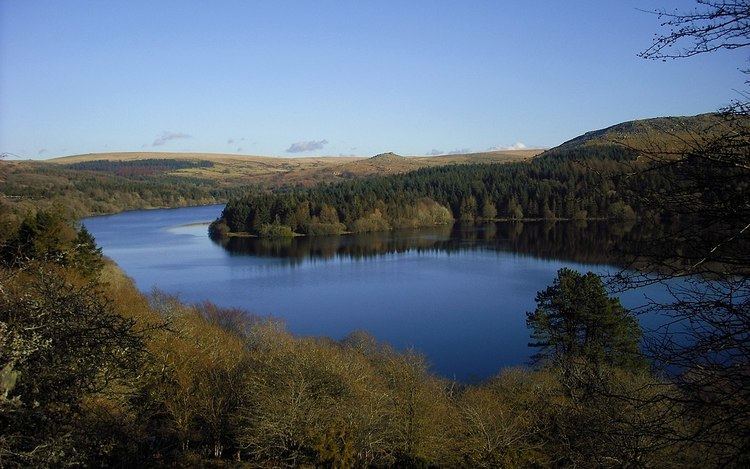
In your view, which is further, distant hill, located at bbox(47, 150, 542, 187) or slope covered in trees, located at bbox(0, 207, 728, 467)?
distant hill, located at bbox(47, 150, 542, 187)

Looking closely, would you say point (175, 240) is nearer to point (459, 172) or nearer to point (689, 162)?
point (459, 172)

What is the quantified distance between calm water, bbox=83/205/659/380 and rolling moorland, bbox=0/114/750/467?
1.93 ft

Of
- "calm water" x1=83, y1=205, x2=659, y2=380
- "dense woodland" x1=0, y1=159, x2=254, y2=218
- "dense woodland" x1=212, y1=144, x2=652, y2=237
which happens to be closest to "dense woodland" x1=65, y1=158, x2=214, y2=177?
"dense woodland" x1=0, y1=159, x2=254, y2=218

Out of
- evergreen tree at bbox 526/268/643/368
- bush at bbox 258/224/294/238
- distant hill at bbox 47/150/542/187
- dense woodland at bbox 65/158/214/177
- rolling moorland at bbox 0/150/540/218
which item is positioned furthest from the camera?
dense woodland at bbox 65/158/214/177

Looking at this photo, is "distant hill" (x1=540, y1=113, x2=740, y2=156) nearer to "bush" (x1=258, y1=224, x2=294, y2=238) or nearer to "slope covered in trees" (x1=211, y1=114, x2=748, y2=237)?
"slope covered in trees" (x1=211, y1=114, x2=748, y2=237)

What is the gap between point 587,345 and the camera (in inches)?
564

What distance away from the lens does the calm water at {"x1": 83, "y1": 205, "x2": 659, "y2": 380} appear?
21562 mm

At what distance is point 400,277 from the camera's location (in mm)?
33719

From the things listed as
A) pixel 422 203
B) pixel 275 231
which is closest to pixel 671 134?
pixel 275 231

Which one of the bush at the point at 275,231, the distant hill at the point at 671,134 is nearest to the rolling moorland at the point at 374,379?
the distant hill at the point at 671,134

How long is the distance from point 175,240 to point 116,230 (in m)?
12.5

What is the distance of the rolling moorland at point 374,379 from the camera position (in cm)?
263

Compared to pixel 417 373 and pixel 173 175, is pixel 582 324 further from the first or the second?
pixel 173 175

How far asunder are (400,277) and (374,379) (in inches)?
833
